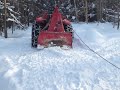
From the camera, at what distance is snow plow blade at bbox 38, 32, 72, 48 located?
1428cm

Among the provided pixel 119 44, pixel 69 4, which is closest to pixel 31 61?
pixel 119 44

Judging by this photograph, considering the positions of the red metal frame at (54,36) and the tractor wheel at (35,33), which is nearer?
the red metal frame at (54,36)

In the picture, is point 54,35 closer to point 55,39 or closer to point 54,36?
point 54,36

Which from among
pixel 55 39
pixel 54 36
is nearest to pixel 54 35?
pixel 54 36

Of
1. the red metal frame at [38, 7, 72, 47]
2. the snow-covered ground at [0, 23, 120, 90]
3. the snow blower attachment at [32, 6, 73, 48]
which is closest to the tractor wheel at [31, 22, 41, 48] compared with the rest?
the snow blower attachment at [32, 6, 73, 48]

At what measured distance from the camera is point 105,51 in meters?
13.8

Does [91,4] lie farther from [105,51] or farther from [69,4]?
[105,51]

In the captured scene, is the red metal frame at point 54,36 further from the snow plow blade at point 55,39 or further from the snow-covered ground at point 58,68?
the snow-covered ground at point 58,68

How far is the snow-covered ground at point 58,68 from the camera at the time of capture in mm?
9430

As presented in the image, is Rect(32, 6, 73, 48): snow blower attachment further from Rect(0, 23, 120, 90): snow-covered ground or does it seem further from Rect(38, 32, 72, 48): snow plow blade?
Rect(0, 23, 120, 90): snow-covered ground

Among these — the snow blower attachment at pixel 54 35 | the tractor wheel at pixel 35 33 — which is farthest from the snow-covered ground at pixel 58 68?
the snow blower attachment at pixel 54 35

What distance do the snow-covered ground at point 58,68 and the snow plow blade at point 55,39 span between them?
503 millimetres

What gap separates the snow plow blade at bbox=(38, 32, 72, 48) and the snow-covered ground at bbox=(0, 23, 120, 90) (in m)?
0.50

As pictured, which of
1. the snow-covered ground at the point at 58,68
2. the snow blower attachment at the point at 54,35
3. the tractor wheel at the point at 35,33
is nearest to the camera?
the snow-covered ground at the point at 58,68
